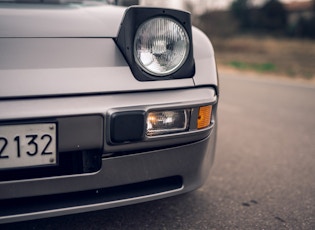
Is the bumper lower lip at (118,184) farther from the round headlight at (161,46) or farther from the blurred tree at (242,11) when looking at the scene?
the blurred tree at (242,11)

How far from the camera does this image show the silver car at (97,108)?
4.14 feet

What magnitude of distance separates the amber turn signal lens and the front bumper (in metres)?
0.03

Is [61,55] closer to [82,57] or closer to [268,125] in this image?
[82,57]

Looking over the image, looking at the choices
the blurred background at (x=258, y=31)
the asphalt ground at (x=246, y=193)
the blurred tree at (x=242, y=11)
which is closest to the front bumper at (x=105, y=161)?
the asphalt ground at (x=246, y=193)

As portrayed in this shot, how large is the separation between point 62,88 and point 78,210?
44cm

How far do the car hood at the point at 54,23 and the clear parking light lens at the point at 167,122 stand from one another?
363mm

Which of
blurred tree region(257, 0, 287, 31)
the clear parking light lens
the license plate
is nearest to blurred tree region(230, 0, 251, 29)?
blurred tree region(257, 0, 287, 31)

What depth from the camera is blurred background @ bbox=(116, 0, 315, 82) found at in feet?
56.6

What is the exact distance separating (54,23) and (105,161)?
559 millimetres

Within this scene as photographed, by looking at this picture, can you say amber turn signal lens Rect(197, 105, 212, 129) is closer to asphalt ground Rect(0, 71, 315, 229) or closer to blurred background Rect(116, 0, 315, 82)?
asphalt ground Rect(0, 71, 315, 229)

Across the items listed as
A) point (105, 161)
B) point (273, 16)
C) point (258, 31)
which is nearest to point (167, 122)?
point (105, 161)

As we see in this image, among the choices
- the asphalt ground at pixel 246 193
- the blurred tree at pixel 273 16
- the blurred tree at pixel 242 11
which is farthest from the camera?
the blurred tree at pixel 242 11

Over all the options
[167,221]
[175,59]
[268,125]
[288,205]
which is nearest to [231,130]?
[268,125]

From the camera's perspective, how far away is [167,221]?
1.73 meters
